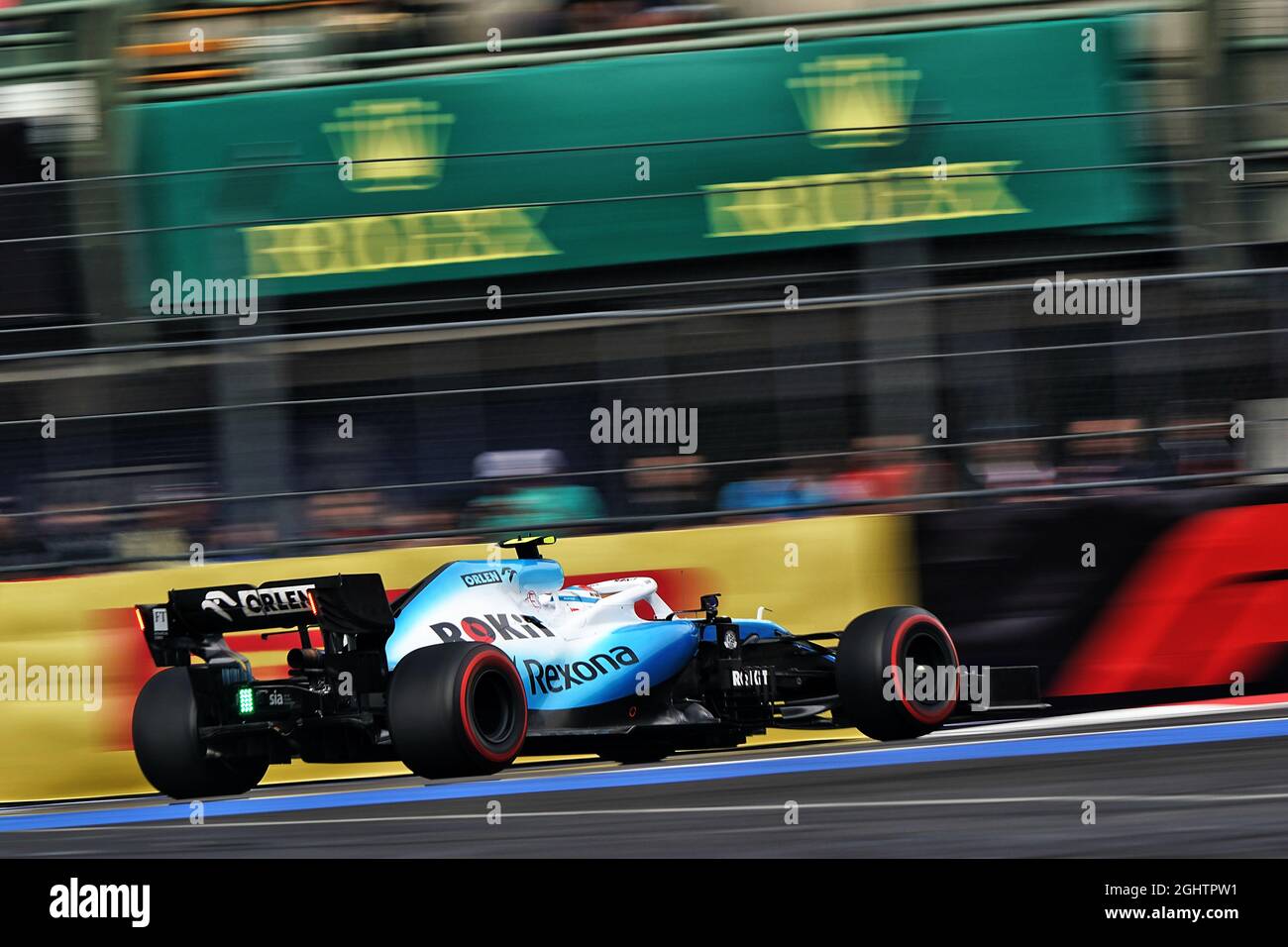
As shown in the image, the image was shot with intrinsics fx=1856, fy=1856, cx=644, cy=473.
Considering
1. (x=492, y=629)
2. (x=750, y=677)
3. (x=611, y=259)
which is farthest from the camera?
(x=611, y=259)

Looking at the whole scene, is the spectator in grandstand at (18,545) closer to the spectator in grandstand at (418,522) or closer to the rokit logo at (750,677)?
the spectator in grandstand at (418,522)

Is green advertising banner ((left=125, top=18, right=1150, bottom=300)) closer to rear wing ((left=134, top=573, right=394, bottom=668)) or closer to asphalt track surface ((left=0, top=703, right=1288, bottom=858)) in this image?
asphalt track surface ((left=0, top=703, right=1288, bottom=858))

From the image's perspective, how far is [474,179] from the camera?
35.7ft

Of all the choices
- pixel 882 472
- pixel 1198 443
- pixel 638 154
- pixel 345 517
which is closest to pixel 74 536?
pixel 345 517

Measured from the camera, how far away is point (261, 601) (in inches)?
281

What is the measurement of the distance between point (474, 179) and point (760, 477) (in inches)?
107

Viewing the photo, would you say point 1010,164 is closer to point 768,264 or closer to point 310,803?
point 768,264

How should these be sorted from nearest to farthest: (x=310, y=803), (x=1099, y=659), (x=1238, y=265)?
(x=310, y=803), (x=1099, y=659), (x=1238, y=265)

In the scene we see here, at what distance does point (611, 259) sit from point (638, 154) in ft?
2.06
